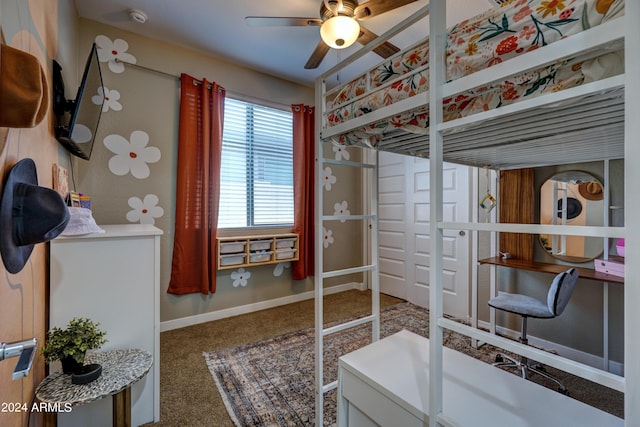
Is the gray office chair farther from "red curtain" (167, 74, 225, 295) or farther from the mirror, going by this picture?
"red curtain" (167, 74, 225, 295)

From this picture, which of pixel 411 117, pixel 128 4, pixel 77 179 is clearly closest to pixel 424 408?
pixel 411 117

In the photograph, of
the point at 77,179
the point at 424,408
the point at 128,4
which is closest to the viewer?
Result: the point at 424,408

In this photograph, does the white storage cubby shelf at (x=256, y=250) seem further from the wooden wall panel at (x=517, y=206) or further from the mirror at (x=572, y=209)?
the mirror at (x=572, y=209)

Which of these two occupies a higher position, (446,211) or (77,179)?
(77,179)

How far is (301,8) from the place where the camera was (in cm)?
230

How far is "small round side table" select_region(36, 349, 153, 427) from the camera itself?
1136 millimetres

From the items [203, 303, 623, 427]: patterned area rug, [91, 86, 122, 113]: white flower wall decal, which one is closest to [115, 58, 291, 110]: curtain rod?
[91, 86, 122, 113]: white flower wall decal

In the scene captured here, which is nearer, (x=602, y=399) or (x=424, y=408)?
(x=424, y=408)

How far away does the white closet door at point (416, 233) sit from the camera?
120 inches

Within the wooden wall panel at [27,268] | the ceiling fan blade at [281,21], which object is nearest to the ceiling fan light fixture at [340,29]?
the ceiling fan blade at [281,21]

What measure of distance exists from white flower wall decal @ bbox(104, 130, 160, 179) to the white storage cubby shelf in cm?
101

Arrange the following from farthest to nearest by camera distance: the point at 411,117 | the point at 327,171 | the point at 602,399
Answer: the point at 327,171
the point at 602,399
the point at 411,117

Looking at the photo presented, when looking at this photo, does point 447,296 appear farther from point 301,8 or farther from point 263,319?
point 301,8

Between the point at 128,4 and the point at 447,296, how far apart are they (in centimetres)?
406
